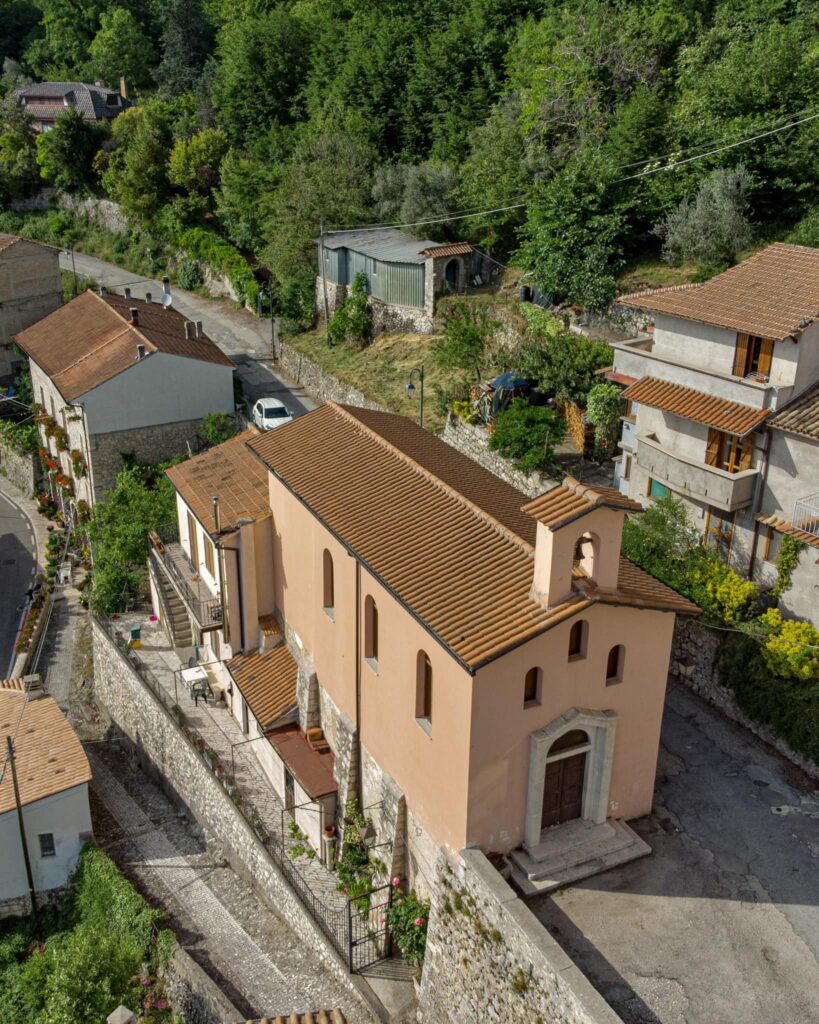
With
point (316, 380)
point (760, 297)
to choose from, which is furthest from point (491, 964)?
point (316, 380)

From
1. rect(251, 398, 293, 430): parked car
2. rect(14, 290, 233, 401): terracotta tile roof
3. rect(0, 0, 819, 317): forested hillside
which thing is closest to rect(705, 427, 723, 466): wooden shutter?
rect(0, 0, 819, 317): forested hillside

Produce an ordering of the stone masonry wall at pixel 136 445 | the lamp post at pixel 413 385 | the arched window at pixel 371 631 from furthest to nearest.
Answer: the stone masonry wall at pixel 136 445, the lamp post at pixel 413 385, the arched window at pixel 371 631

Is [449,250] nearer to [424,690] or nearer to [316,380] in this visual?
[316,380]

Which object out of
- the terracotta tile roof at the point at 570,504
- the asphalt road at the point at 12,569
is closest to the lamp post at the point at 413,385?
the asphalt road at the point at 12,569

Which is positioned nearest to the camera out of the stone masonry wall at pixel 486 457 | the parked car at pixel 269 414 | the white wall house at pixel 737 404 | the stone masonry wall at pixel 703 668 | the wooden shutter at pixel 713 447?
the stone masonry wall at pixel 703 668

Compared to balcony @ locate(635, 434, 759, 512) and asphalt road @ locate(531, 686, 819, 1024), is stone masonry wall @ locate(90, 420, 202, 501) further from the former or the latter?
asphalt road @ locate(531, 686, 819, 1024)

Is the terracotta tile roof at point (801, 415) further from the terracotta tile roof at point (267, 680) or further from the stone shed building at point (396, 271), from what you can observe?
the stone shed building at point (396, 271)
